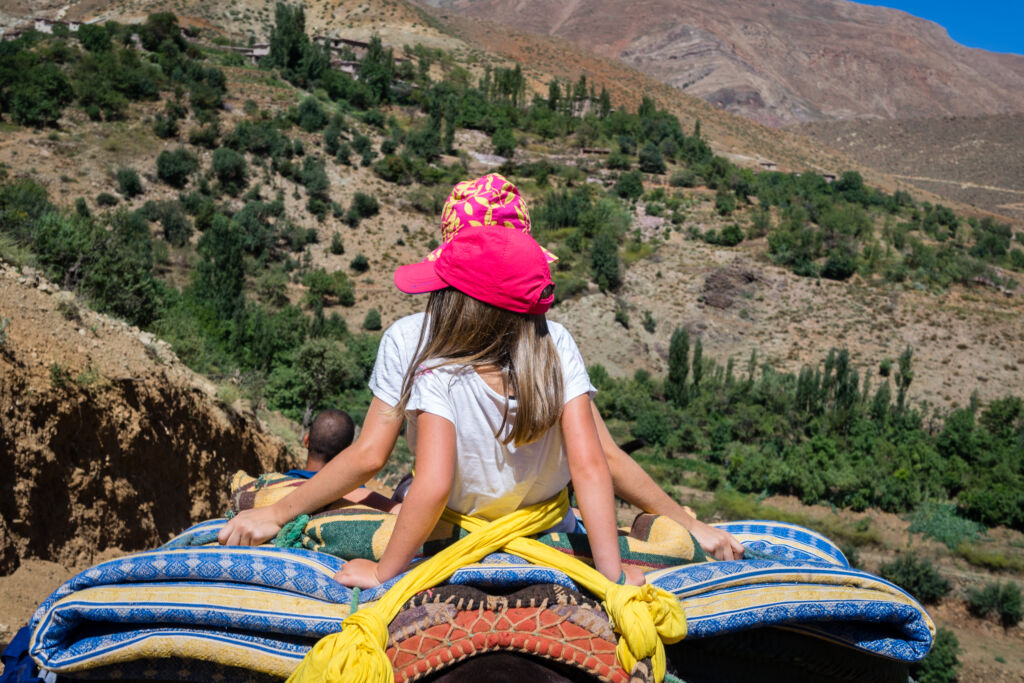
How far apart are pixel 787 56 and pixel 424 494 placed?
141 metres

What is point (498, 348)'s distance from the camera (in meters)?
1.83

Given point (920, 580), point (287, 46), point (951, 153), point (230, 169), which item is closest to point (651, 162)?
point (287, 46)

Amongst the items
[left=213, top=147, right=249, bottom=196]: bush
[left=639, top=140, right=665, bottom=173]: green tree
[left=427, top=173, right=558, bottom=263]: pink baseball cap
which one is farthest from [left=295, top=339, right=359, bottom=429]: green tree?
[left=639, top=140, right=665, bottom=173]: green tree

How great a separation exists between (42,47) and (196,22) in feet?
73.2

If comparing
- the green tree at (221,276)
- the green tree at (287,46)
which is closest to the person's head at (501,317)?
the green tree at (221,276)

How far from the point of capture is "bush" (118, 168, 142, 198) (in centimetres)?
3002

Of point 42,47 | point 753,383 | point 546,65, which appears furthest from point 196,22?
point 753,383

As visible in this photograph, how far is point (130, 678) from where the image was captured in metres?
1.80

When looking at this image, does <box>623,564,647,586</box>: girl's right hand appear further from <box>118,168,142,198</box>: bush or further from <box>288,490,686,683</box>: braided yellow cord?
<box>118,168,142,198</box>: bush

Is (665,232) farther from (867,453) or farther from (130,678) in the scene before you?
(130,678)

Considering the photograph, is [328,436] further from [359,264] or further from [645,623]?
[359,264]

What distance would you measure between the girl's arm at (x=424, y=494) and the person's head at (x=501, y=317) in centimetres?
14

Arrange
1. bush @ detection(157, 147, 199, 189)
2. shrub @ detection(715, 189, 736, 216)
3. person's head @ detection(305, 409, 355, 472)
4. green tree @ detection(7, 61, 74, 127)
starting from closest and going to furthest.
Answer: person's head @ detection(305, 409, 355, 472) → green tree @ detection(7, 61, 74, 127) → bush @ detection(157, 147, 199, 189) → shrub @ detection(715, 189, 736, 216)

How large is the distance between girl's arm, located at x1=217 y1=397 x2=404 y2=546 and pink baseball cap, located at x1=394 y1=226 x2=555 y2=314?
37 cm
